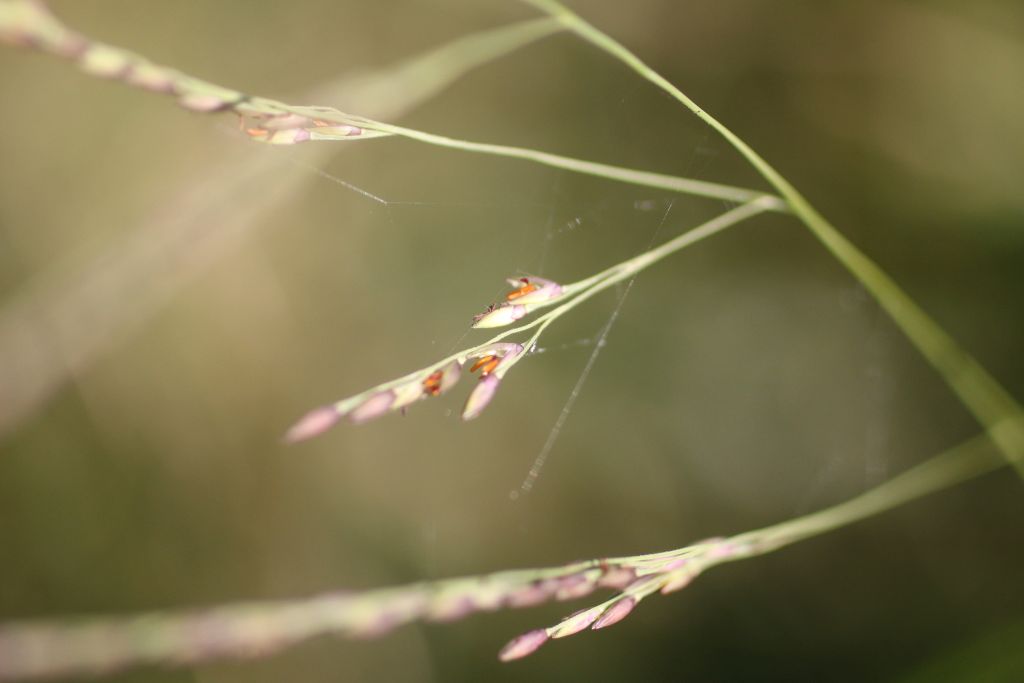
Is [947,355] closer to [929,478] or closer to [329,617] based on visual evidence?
[929,478]

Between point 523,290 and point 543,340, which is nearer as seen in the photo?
point 523,290

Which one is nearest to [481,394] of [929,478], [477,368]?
[477,368]

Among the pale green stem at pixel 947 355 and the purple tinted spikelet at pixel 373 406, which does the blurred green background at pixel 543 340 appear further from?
the purple tinted spikelet at pixel 373 406

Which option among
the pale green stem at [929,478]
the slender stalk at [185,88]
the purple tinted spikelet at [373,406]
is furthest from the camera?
the pale green stem at [929,478]

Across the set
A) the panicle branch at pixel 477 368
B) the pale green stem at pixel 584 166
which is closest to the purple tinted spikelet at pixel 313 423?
the panicle branch at pixel 477 368

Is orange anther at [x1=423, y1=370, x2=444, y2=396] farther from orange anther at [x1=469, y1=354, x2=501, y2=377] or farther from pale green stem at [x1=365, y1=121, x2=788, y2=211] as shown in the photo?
pale green stem at [x1=365, y1=121, x2=788, y2=211]

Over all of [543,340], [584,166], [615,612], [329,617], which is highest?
[543,340]

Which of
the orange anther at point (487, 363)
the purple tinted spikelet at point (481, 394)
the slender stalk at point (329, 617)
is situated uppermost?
the orange anther at point (487, 363)

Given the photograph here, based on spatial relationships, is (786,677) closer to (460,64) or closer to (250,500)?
(250,500)

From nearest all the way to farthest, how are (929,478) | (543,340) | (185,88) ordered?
(185,88)
(929,478)
(543,340)
